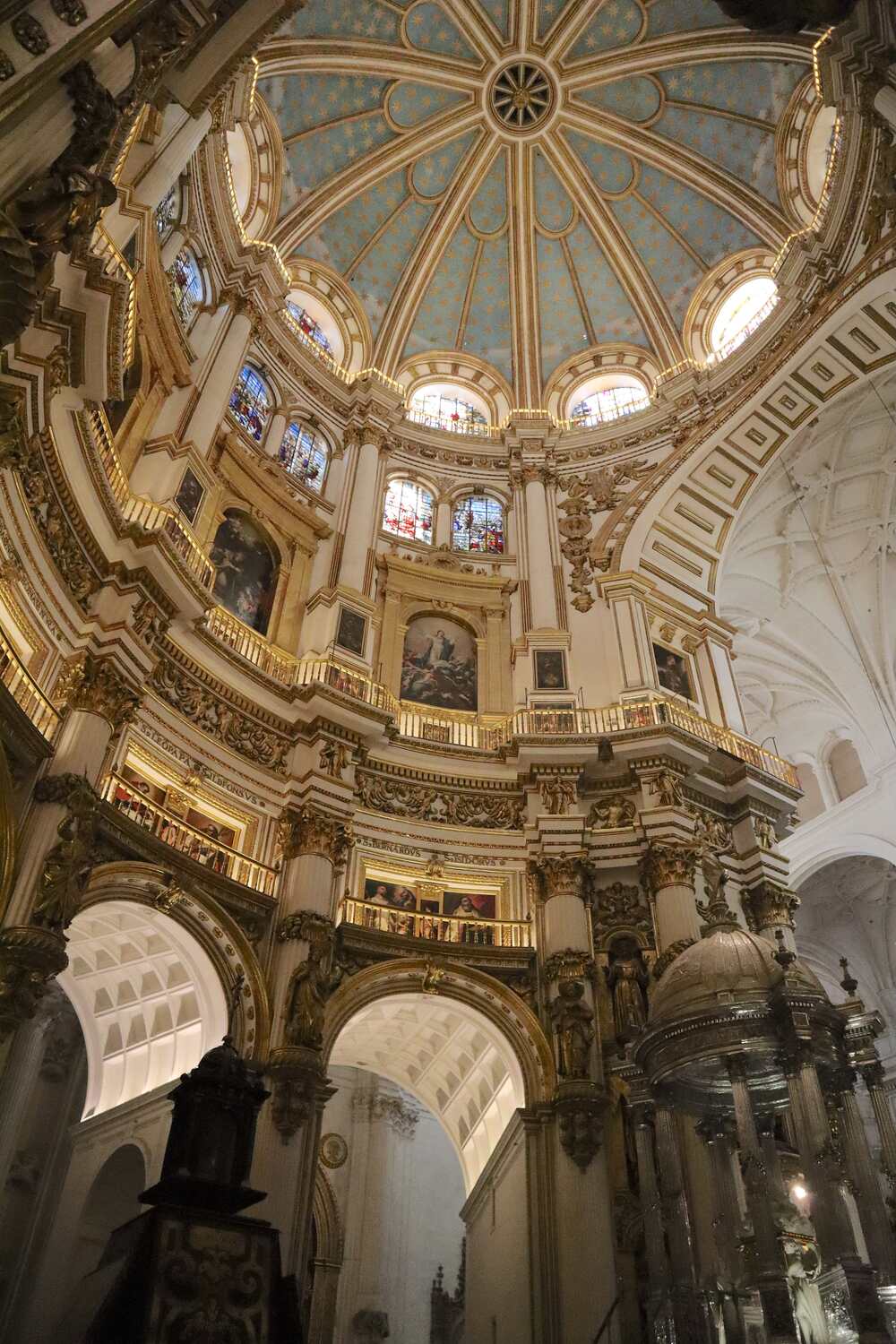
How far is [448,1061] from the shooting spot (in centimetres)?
1947

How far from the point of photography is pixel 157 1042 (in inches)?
655

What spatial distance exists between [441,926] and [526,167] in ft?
76.5

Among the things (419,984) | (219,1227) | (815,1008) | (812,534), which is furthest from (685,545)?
(219,1227)

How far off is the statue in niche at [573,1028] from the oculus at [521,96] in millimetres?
25083

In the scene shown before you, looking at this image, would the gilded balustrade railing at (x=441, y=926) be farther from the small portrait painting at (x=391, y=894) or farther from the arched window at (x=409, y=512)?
the arched window at (x=409, y=512)

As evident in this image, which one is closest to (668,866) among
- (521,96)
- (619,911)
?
(619,911)

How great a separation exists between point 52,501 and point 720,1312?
1378cm

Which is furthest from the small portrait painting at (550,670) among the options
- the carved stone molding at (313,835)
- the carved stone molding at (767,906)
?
the carved stone molding at (313,835)

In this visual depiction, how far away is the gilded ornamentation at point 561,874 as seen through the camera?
18.3m

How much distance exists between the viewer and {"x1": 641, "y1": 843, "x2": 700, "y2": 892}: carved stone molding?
1828 centimetres

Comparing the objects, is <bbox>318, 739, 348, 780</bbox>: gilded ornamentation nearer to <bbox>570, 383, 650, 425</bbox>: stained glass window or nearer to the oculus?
<bbox>570, 383, 650, 425</bbox>: stained glass window

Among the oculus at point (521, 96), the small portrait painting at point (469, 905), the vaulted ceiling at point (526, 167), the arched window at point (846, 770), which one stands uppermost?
the oculus at point (521, 96)

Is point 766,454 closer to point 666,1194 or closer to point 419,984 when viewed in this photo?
point 419,984

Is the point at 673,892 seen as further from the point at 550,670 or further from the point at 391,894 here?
the point at 550,670
